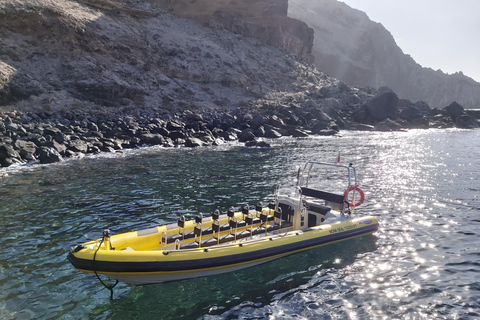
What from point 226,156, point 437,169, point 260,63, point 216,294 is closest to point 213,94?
point 260,63

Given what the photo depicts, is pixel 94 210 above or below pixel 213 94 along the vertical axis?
below

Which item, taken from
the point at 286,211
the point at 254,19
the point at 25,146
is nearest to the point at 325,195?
the point at 286,211

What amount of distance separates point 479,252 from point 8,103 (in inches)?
1294

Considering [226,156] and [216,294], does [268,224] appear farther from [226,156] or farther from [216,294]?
[226,156]

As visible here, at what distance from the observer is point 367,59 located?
138 meters

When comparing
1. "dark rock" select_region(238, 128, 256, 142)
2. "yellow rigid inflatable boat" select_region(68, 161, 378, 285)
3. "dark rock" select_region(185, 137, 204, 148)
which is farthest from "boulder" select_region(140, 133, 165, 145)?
"yellow rigid inflatable boat" select_region(68, 161, 378, 285)

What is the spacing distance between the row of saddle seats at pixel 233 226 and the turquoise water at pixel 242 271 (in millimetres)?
1035

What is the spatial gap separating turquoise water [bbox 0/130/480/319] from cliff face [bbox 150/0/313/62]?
52.0 m

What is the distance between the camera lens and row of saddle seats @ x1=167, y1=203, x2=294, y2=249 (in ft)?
30.0

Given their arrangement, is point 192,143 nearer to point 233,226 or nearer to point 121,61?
point 121,61

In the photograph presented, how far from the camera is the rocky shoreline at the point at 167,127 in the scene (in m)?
22.8

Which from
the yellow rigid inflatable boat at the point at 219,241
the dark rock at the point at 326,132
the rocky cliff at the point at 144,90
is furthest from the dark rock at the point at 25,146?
the dark rock at the point at 326,132

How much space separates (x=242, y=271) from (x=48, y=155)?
1706cm

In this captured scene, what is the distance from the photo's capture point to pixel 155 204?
14422 mm
